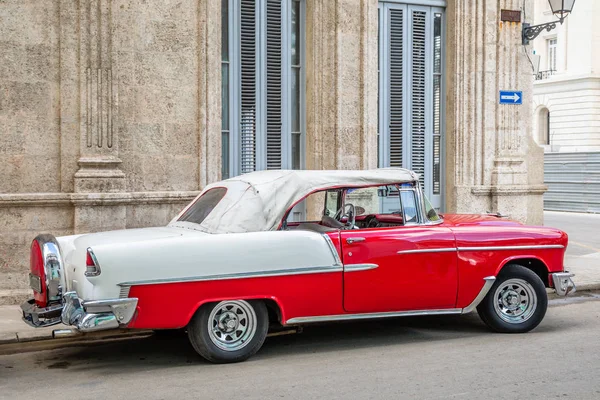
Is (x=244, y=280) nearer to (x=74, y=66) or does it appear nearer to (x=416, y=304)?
(x=416, y=304)

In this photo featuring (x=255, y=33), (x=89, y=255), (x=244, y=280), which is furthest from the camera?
(x=255, y=33)

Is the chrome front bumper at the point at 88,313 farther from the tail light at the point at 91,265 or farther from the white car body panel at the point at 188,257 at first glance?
the tail light at the point at 91,265

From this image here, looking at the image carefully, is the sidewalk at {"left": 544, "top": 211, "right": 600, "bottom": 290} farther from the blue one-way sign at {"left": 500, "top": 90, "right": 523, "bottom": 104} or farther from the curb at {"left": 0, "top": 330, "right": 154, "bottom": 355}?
the curb at {"left": 0, "top": 330, "right": 154, "bottom": 355}

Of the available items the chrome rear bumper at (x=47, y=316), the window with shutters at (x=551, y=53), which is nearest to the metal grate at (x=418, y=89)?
the chrome rear bumper at (x=47, y=316)

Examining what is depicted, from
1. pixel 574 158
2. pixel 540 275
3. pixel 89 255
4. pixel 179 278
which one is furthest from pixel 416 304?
pixel 574 158

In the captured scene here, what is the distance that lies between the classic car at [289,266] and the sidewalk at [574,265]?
1.16m

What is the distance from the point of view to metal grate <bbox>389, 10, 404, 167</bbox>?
13.6 metres

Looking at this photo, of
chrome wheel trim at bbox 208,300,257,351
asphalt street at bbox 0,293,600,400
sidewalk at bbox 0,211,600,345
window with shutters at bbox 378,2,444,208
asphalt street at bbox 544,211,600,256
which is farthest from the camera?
asphalt street at bbox 544,211,600,256

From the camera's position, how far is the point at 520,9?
46.9ft

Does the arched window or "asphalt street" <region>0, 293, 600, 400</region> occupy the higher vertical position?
the arched window

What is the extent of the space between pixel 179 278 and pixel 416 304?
7.29ft

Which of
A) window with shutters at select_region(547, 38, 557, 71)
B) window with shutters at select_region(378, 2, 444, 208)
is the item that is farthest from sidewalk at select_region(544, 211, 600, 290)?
window with shutters at select_region(547, 38, 557, 71)

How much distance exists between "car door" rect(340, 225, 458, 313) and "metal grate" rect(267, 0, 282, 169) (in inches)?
206

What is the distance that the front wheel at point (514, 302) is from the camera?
25.8 ft
